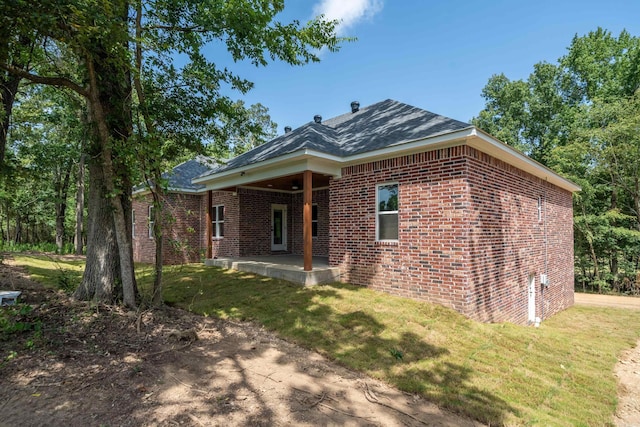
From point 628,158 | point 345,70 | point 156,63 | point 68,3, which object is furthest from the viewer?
point 628,158

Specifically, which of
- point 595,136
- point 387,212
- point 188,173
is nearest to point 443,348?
point 387,212

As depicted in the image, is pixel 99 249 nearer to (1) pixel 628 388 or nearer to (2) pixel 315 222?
(2) pixel 315 222

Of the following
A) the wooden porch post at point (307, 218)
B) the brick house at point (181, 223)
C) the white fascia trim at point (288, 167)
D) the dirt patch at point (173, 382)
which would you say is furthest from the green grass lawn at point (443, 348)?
the brick house at point (181, 223)

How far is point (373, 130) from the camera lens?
9.08 metres

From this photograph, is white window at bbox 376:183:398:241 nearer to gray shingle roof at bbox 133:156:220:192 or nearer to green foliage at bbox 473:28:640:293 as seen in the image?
gray shingle roof at bbox 133:156:220:192

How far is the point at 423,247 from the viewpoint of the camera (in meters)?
6.94

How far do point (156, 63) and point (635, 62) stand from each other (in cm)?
2865

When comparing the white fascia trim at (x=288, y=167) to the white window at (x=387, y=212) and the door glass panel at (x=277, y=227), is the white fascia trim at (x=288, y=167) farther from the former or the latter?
the door glass panel at (x=277, y=227)

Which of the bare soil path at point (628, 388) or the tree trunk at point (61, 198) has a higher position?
the tree trunk at point (61, 198)

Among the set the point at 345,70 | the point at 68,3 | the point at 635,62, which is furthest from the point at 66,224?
the point at 635,62

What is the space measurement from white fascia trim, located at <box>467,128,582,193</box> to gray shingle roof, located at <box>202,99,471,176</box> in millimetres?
373

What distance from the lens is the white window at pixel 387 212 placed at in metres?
7.57

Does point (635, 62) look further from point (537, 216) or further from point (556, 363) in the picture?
point (556, 363)

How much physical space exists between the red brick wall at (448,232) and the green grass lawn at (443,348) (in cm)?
56
